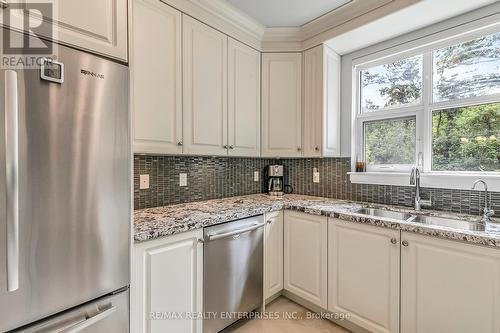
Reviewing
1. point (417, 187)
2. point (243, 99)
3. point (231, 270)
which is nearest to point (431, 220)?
point (417, 187)

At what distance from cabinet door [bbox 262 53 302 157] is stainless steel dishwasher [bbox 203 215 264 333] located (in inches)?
33.1

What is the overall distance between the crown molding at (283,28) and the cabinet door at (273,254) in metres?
1.65

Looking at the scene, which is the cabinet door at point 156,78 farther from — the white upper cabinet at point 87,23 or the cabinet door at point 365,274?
the cabinet door at point 365,274

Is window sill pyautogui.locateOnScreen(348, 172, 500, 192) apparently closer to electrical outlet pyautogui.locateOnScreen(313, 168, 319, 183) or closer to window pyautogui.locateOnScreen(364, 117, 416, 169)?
window pyautogui.locateOnScreen(364, 117, 416, 169)

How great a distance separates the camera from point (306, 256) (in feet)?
6.82

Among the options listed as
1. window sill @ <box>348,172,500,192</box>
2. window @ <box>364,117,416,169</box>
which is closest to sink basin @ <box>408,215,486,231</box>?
window sill @ <box>348,172,500,192</box>

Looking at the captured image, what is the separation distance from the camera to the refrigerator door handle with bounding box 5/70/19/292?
0.80m

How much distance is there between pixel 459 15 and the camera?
1.88 meters

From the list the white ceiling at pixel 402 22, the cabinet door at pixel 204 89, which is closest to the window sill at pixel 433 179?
the white ceiling at pixel 402 22

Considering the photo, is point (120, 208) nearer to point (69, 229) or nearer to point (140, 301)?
point (69, 229)

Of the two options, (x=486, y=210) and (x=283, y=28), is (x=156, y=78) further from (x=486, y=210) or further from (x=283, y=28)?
(x=486, y=210)

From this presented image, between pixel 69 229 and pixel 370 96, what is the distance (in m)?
2.63

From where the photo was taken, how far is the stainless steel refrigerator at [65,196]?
81cm

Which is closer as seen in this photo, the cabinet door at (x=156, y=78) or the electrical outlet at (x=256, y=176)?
the cabinet door at (x=156, y=78)
